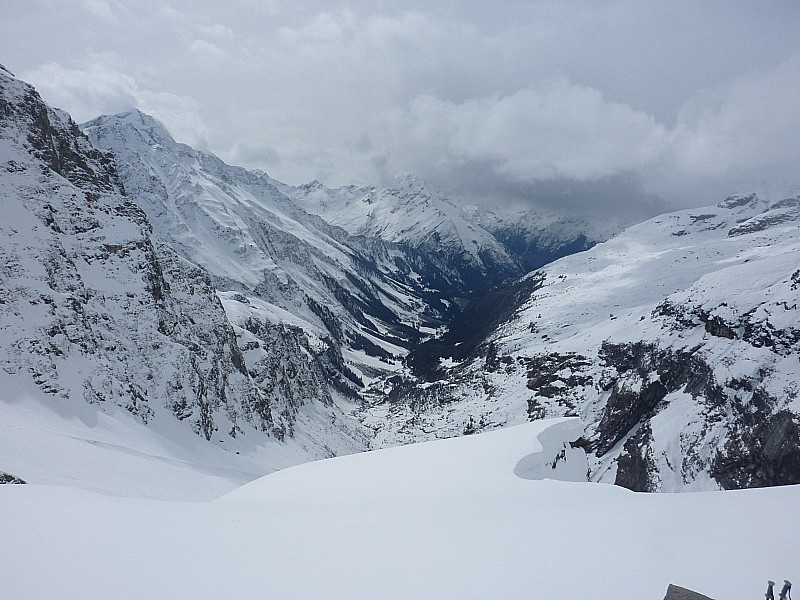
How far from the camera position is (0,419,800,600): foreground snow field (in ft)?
26.2

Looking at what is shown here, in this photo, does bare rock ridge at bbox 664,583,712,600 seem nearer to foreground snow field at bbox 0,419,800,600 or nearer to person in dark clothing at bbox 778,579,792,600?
foreground snow field at bbox 0,419,800,600

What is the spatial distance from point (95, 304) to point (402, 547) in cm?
6618

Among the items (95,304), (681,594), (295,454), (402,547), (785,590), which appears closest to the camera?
(785,590)

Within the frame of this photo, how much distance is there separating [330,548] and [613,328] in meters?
126

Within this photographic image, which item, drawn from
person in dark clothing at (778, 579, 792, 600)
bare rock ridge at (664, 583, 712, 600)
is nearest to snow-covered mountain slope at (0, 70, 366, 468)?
bare rock ridge at (664, 583, 712, 600)

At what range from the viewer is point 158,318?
221ft

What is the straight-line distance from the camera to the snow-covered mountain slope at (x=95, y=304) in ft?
166

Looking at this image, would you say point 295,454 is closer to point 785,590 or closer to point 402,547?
point 402,547

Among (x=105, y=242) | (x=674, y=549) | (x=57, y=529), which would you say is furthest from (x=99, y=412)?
(x=674, y=549)

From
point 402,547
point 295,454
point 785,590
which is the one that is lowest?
point 402,547

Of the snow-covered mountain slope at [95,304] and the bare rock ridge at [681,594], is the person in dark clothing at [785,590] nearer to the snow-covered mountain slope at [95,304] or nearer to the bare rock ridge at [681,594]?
the bare rock ridge at [681,594]

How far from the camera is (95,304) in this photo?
60156mm

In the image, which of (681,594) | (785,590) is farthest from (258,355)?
(785,590)

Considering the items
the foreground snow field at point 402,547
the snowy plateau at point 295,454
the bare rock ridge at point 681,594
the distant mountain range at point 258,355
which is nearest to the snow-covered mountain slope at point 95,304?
the distant mountain range at point 258,355
